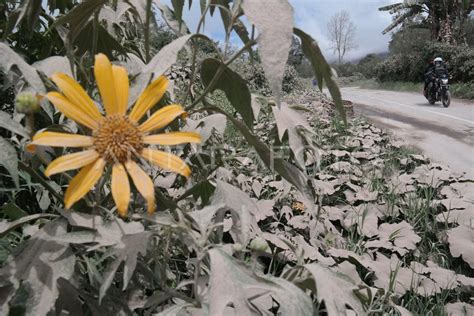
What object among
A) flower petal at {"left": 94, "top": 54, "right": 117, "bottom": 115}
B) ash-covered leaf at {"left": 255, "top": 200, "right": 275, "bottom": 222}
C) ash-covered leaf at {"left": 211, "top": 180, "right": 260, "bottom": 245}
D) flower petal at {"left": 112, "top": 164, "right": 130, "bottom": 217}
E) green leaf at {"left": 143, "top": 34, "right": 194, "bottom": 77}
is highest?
green leaf at {"left": 143, "top": 34, "right": 194, "bottom": 77}

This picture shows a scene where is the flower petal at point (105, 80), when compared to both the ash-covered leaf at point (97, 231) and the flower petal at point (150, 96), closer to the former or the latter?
the flower petal at point (150, 96)

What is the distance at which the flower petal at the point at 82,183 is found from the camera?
0.57 meters

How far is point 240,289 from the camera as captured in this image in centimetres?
60

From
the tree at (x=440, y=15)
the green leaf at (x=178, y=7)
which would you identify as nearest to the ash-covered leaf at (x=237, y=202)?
the green leaf at (x=178, y=7)

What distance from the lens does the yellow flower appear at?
59cm

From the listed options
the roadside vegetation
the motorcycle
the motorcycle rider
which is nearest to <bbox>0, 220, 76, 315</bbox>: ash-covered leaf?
the roadside vegetation

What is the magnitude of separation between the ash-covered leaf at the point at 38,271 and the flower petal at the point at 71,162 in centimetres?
12

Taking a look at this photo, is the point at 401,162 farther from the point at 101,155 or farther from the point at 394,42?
the point at 394,42

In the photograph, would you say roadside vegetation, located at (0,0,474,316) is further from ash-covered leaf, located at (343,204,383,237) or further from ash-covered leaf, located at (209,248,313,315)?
ash-covered leaf, located at (343,204,383,237)

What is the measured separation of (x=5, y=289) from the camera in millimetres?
639

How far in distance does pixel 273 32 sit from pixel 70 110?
0.28 m

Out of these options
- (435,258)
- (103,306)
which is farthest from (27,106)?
(435,258)

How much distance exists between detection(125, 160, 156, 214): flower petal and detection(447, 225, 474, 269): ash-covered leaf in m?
1.53

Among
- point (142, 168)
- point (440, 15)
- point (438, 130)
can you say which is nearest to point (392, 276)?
point (142, 168)
